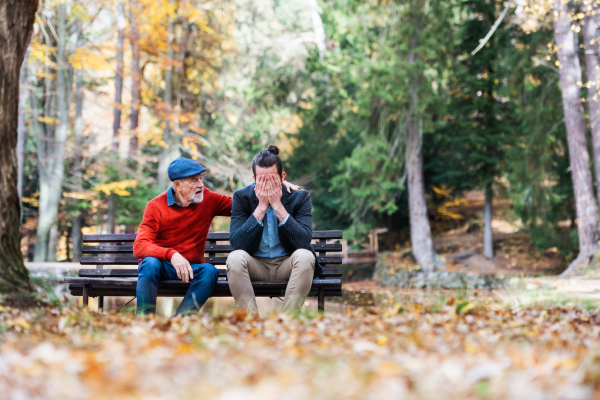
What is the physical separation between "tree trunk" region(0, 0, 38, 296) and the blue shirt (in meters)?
1.80

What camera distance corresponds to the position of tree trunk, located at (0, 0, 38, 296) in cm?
349

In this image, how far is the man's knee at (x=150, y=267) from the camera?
404 centimetres

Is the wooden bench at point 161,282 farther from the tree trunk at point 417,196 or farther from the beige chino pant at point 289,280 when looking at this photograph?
the tree trunk at point 417,196

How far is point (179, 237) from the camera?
4449 millimetres

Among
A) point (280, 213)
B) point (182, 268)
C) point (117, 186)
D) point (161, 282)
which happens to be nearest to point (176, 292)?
point (161, 282)

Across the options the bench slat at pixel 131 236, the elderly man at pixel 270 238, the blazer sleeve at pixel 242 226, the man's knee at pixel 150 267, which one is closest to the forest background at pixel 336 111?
the bench slat at pixel 131 236

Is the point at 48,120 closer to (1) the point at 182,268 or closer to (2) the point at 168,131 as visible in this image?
(2) the point at 168,131

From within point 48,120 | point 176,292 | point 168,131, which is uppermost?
point 168,131

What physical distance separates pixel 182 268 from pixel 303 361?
90.0 inches

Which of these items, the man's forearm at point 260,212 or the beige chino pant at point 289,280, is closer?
the beige chino pant at point 289,280

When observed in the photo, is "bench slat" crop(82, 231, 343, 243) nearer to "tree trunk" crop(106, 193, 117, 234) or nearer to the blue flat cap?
the blue flat cap

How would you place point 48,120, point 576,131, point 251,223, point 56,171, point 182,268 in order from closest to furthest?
point 182,268 < point 251,223 < point 576,131 < point 48,120 < point 56,171

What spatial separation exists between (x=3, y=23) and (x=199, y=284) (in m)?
2.40

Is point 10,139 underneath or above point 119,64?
underneath
